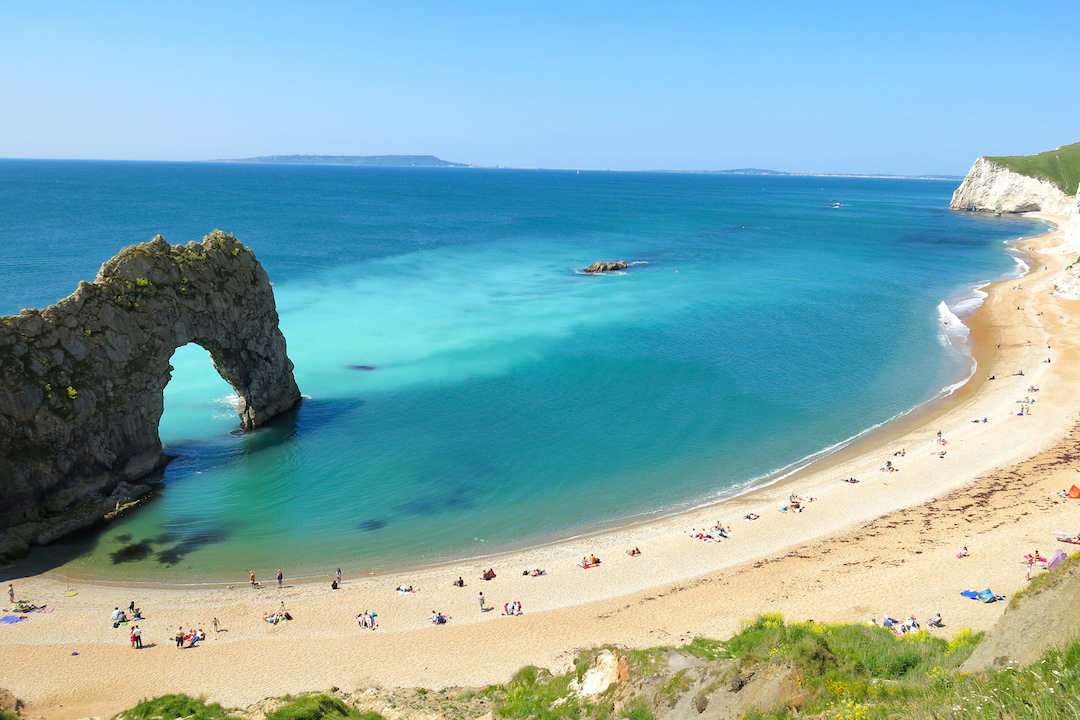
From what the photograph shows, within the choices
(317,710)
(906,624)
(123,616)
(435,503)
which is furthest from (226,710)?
(906,624)

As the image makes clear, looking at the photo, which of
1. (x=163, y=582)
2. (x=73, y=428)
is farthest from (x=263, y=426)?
(x=163, y=582)

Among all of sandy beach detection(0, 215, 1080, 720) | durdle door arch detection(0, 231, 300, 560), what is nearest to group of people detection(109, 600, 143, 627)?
sandy beach detection(0, 215, 1080, 720)

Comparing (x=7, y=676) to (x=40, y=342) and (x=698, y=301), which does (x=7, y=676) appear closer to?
A: (x=40, y=342)

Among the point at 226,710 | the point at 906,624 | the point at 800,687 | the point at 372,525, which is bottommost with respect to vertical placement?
the point at 226,710

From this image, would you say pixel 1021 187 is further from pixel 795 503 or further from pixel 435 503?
pixel 435 503

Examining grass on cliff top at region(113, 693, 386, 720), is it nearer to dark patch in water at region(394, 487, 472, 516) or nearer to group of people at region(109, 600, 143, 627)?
group of people at region(109, 600, 143, 627)
